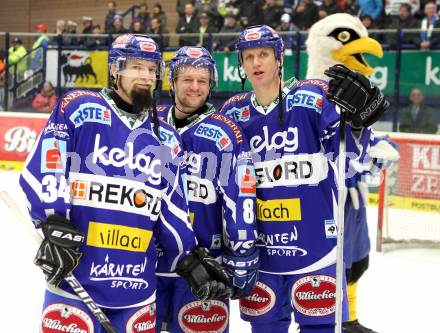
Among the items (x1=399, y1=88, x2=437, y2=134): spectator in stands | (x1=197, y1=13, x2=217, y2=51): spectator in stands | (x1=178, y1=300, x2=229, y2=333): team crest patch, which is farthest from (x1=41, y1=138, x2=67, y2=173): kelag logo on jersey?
(x1=197, y1=13, x2=217, y2=51): spectator in stands

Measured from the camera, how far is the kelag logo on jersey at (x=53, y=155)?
6.98 ft

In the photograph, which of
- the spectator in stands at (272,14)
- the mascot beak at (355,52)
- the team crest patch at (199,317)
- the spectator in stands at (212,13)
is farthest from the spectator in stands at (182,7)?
the team crest patch at (199,317)

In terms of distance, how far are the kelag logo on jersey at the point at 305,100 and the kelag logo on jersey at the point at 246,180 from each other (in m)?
0.29

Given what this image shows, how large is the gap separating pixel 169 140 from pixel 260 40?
57 centimetres

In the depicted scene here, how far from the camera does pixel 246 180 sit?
2.48 metres

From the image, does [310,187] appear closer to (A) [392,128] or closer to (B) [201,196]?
(B) [201,196]

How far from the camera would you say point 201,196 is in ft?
8.30

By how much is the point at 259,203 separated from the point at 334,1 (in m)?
6.92

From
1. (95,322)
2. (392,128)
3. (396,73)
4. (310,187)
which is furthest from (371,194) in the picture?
(95,322)

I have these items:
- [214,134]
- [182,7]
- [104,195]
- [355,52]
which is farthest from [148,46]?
[182,7]

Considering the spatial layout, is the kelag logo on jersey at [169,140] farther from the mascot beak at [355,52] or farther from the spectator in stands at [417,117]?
the spectator in stands at [417,117]

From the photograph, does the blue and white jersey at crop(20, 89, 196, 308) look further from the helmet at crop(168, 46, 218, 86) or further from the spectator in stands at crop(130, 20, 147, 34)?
the spectator in stands at crop(130, 20, 147, 34)

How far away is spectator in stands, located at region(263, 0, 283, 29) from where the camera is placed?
9562mm

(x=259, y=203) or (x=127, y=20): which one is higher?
(x=127, y=20)
